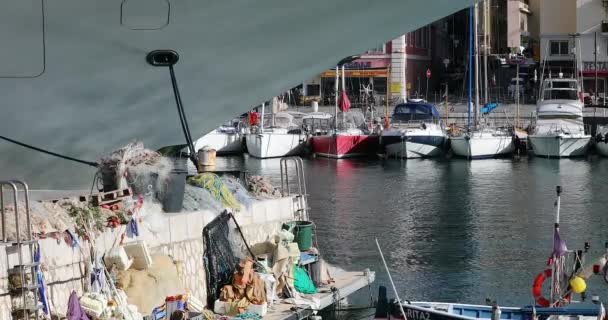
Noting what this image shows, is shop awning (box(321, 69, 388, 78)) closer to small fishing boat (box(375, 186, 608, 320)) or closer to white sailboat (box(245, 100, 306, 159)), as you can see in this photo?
white sailboat (box(245, 100, 306, 159))

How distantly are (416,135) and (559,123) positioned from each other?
5.80m

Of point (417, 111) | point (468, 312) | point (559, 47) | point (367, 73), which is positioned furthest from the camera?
point (559, 47)

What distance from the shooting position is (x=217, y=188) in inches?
531

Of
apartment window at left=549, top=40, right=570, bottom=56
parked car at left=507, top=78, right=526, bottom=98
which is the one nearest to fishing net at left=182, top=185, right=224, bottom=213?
parked car at left=507, top=78, right=526, bottom=98

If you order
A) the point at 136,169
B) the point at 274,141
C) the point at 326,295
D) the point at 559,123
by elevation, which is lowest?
the point at 274,141

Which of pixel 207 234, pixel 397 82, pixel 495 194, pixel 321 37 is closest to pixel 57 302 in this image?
Result: pixel 207 234

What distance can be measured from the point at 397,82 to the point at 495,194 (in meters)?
29.1

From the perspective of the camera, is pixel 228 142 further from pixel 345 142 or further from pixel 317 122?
pixel 345 142

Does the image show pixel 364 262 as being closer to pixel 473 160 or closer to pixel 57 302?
pixel 57 302

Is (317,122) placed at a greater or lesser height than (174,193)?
lesser

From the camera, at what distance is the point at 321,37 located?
11.4 meters

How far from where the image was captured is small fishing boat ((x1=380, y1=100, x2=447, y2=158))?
1758 inches

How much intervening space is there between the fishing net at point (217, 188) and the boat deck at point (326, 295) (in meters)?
1.42

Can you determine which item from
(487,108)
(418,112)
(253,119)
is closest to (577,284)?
(418,112)
